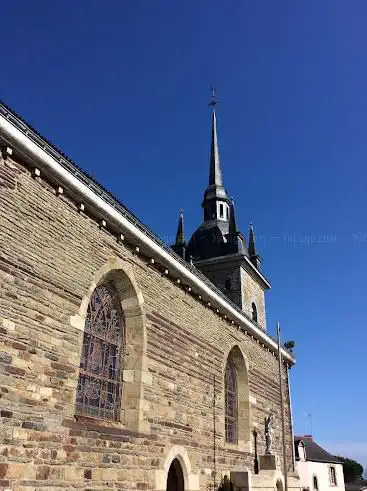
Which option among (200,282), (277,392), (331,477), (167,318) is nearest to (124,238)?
(167,318)

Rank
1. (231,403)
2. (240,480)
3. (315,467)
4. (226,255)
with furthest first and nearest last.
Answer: (315,467), (226,255), (231,403), (240,480)

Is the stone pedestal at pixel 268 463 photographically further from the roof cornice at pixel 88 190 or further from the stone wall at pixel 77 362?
the roof cornice at pixel 88 190

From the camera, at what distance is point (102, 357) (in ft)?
28.1

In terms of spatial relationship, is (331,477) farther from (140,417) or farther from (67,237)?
(67,237)

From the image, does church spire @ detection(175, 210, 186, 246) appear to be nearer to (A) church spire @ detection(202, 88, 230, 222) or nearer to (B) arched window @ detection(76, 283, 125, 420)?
(A) church spire @ detection(202, 88, 230, 222)

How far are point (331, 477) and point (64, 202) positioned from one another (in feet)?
93.9

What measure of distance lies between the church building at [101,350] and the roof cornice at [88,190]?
0.02 m

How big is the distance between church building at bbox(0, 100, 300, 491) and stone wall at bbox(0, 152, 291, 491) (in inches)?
0.8

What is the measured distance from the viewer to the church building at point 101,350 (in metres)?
6.56

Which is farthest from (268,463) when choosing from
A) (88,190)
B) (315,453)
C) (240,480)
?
(315,453)

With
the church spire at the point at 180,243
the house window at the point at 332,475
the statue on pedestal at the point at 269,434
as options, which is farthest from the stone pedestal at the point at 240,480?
the house window at the point at 332,475

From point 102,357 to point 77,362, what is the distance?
3.83 feet

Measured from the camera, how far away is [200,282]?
11.6 m

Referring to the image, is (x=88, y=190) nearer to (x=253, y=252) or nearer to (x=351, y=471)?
(x=253, y=252)
